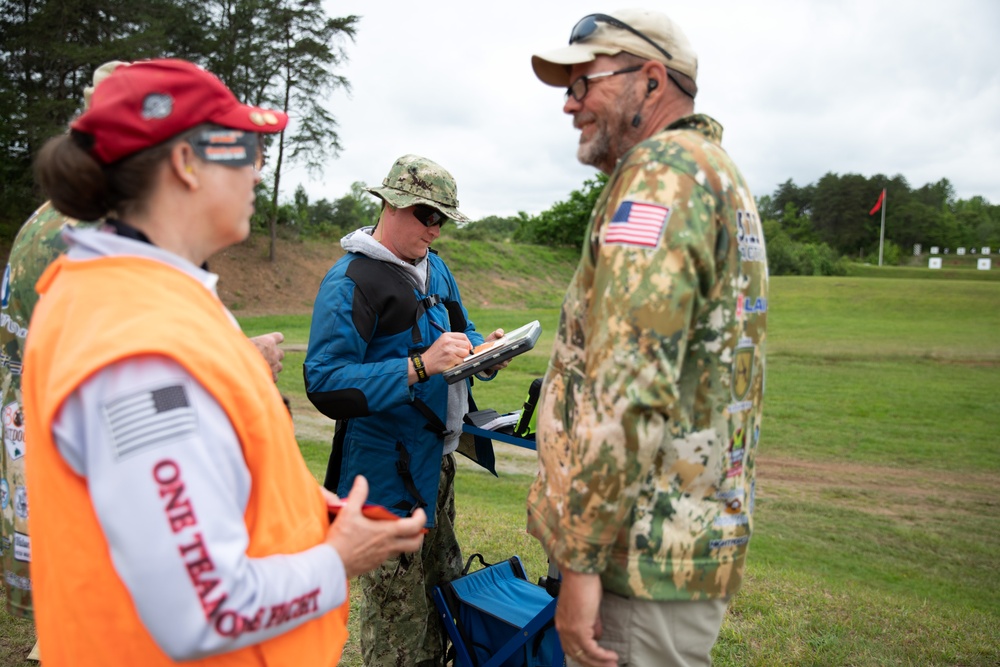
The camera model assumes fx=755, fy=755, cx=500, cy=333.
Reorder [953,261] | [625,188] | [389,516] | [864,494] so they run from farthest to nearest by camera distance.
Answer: [953,261] < [864,494] < [625,188] < [389,516]

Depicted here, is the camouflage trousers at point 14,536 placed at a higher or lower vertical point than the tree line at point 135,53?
lower

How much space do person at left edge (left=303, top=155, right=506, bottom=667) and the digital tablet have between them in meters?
0.10

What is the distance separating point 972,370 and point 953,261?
2729 inches

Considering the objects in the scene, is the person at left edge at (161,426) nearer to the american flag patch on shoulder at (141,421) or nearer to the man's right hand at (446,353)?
the american flag patch on shoulder at (141,421)

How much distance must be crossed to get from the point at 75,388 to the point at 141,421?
0.13 meters

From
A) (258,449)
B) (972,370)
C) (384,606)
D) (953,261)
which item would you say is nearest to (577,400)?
(258,449)

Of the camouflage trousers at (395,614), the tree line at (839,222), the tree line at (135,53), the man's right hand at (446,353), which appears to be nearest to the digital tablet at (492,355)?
the man's right hand at (446,353)

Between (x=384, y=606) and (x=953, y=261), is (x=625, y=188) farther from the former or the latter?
(x=953, y=261)

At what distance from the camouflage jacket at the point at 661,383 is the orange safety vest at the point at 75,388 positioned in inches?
28.7

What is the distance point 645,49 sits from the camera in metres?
2.06

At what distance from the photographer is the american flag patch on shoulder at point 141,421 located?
123 cm

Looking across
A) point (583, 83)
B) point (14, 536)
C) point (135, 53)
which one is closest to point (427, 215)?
point (583, 83)

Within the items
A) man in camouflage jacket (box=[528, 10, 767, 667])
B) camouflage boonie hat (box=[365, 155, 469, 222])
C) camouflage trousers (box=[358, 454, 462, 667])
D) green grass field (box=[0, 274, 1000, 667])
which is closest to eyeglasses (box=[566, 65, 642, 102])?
man in camouflage jacket (box=[528, 10, 767, 667])

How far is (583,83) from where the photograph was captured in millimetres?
2148
